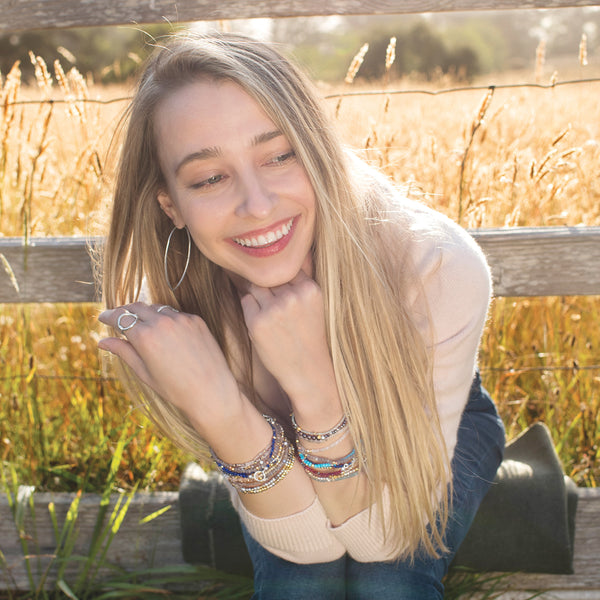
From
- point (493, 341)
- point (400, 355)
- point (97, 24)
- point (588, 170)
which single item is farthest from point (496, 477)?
point (97, 24)

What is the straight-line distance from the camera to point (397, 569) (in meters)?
1.46

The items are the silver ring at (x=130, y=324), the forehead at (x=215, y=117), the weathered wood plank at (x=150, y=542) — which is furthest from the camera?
the weathered wood plank at (x=150, y=542)

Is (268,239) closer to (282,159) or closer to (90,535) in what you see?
(282,159)

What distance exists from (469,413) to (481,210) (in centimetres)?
57

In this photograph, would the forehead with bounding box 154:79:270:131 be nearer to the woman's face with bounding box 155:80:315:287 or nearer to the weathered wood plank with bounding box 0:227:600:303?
the woman's face with bounding box 155:80:315:287

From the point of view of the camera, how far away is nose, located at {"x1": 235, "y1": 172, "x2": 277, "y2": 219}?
1.34 metres

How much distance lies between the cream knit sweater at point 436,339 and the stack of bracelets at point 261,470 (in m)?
0.10

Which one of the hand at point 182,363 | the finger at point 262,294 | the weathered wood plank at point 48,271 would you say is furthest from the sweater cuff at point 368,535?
the weathered wood plank at point 48,271

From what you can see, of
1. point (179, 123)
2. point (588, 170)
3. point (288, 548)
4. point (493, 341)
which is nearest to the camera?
point (179, 123)

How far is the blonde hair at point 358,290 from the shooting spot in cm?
135

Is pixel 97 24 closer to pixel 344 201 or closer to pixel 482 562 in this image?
pixel 344 201

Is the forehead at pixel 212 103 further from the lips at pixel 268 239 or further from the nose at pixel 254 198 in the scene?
the lips at pixel 268 239

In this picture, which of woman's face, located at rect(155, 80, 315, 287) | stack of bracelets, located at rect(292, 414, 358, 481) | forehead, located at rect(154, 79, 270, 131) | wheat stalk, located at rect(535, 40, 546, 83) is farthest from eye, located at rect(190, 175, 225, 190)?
wheat stalk, located at rect(535, 40, 546, 83)

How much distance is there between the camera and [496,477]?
175cm
